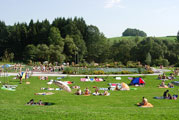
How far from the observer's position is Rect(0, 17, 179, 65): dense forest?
51344mm

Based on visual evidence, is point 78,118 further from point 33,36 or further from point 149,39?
point 33,36

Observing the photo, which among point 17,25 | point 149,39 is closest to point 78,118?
point 149,39

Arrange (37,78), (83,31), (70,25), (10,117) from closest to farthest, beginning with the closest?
1. (10,117)
2. (37,78)
3. (70,25)
4. (83,31)

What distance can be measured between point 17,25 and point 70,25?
18.0m

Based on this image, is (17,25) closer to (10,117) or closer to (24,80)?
(24,80)

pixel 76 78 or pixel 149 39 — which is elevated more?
pixel 149 39

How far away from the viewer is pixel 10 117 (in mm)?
7672

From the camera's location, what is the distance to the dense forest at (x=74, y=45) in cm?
5134

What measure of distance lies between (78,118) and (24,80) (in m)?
16.8

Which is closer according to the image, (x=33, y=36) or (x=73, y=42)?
(x=73, y=42)

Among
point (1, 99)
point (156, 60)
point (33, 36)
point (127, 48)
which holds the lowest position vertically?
point (1, 99)

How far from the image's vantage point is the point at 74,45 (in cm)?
5447

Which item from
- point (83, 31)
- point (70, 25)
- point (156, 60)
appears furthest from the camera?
point (83, 31)

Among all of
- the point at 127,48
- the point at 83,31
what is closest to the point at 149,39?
the point at 127,48
